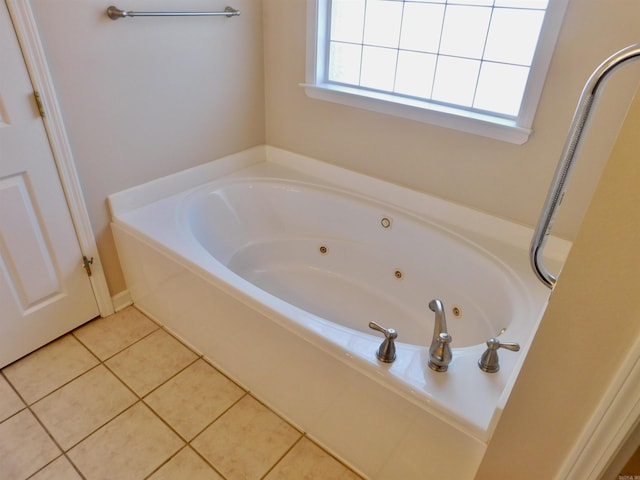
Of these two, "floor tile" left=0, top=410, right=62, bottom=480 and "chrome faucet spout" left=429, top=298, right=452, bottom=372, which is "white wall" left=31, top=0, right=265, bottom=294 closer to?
"floor tile" left=0, top=410, right=62, bottom=480

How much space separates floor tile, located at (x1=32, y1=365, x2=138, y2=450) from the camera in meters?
1.58

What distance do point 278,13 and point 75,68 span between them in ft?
3.53

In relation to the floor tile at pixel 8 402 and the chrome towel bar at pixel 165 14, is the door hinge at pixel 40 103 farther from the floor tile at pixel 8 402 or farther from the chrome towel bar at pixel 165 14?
the floor tile at pixel 8 402

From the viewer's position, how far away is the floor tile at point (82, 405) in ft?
5.17

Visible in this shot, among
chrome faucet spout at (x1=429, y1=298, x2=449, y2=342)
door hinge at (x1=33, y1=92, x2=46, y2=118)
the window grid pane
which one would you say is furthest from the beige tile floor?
the window grid pane

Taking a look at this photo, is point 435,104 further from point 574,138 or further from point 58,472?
point 58,472

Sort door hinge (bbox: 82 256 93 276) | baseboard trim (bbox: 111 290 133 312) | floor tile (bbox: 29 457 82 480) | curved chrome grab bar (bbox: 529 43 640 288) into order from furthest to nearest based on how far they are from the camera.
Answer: baseboard trim (bbox: 111 290 133 312) < door hinge (bbox: 82 256 93 276) < floor tile (bbox: 29 457 82 480) < curved chrome grab bar (bbox: 529 43 640 288)

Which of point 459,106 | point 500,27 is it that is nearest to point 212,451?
point 459,106

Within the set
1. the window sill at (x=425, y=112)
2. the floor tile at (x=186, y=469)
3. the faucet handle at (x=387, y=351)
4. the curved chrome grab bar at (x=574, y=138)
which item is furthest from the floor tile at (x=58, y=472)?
the window sill at (x=425, y=112)

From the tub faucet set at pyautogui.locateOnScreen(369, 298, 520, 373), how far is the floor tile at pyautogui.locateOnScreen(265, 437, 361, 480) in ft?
→ 1.79

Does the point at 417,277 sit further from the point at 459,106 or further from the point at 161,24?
the point at 161,24

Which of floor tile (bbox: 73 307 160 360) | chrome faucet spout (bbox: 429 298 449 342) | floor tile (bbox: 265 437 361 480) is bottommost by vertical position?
floor tile (bbox: 265 437 361 480)

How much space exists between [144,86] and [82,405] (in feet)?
4.53

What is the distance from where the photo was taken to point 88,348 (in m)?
1.93
